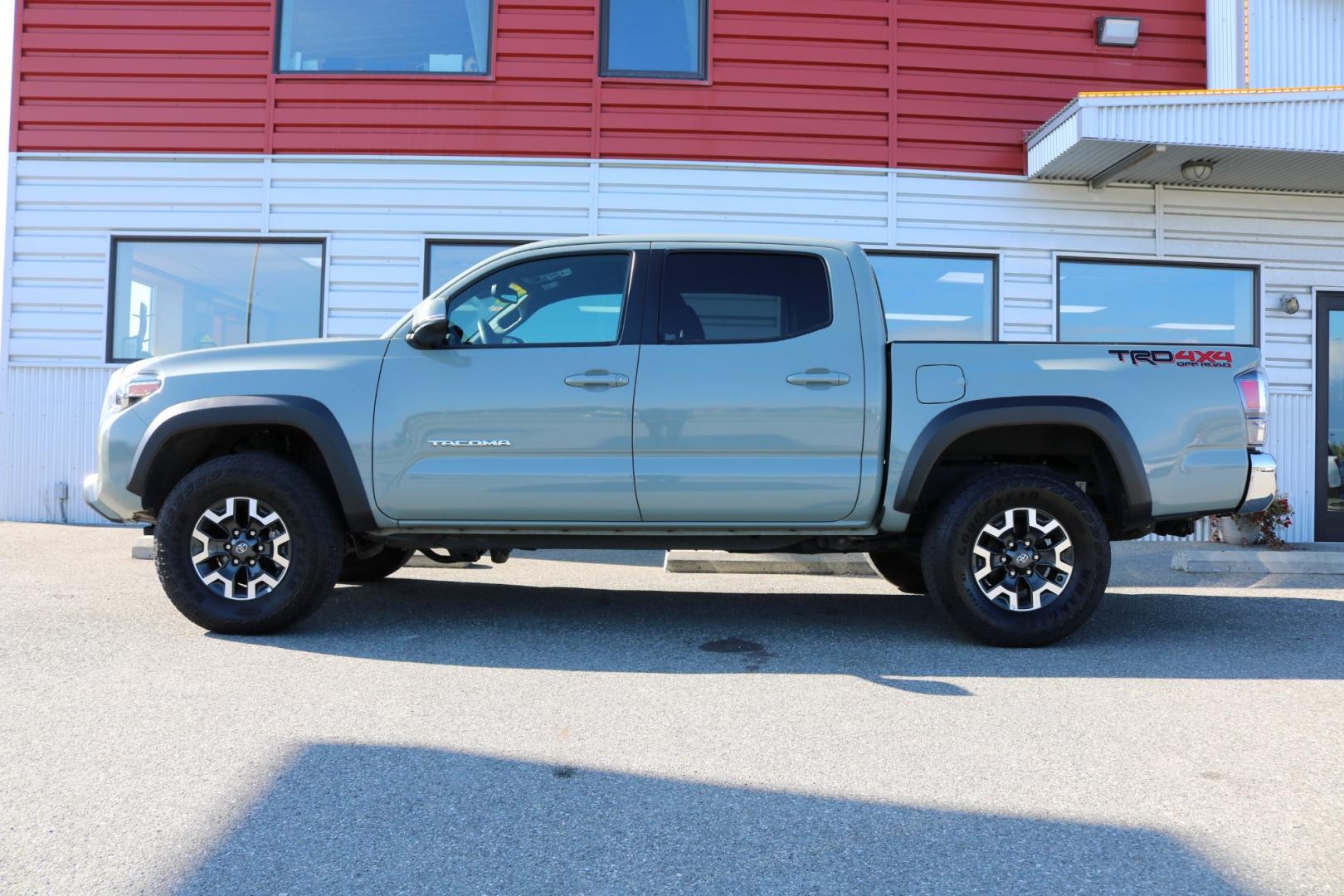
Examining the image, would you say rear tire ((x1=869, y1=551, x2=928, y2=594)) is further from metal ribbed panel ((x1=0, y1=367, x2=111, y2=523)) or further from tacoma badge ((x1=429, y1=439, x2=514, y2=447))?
metal ribbed panel ((x1=0, y1=367, x2=111, y2=523))

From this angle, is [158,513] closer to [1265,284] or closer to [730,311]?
[730,311]

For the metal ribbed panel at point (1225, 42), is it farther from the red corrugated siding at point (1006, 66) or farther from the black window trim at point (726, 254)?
the black window trim at point (726, 254)

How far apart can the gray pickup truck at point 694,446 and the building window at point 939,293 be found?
192 inches

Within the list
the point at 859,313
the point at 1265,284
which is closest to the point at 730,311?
the point at 859,313

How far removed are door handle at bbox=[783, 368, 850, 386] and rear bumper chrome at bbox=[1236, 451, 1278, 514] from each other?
6.63ft

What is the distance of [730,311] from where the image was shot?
4922mm

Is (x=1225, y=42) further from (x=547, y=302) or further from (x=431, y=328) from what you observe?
(x=431, y=328)

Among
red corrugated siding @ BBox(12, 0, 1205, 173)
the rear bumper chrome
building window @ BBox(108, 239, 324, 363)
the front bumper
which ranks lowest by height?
the front bumper

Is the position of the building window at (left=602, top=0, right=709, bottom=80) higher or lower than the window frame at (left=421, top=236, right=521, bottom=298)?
higher

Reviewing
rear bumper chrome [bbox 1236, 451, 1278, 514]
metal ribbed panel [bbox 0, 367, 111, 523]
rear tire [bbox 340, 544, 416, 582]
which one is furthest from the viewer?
metal ribbed panel [bbox 0, 367, 111, 523]

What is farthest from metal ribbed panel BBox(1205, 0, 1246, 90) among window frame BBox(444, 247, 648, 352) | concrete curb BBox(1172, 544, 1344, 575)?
window frame BBox(444, 247, 648, 352)

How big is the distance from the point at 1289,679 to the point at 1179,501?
0.93 meters

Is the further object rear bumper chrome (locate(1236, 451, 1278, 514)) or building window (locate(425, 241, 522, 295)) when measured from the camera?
building window (locate(425, 241, 522, 295))

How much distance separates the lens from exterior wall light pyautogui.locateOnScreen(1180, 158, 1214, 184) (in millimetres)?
9062
